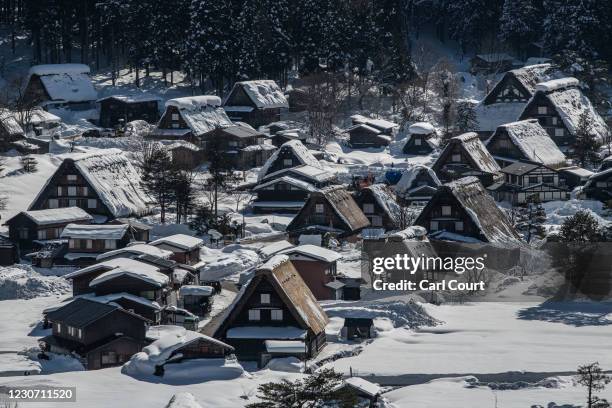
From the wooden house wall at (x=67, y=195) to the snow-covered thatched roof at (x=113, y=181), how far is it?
14 centimetres

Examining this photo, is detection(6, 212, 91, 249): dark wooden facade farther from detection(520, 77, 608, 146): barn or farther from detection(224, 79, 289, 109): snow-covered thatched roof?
detection(520, 77, 608, 146): barn

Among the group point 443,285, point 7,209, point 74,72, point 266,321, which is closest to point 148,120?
point 74,72

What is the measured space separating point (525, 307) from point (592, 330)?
3212 mm

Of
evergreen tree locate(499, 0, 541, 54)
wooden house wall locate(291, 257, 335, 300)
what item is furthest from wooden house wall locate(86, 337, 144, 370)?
evergreen tree locate(499, 0, 541, 54)

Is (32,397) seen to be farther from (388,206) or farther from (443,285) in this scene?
(388,206)

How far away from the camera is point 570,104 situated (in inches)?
2657

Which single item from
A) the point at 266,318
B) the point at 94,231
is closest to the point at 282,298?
the point at 266,318

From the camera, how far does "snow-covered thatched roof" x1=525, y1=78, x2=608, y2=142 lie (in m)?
66.3

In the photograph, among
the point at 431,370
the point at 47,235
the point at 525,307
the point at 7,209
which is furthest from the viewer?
the point at 7,209

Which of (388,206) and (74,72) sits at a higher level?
(74,72)

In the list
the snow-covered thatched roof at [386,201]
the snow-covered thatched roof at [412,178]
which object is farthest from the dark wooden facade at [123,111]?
the snow-covered thatched roof at [386,201]

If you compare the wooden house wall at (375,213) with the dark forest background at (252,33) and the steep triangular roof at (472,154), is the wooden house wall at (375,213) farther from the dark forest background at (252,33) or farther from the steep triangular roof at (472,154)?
the dark forest background at (252,33)

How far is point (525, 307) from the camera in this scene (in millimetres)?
40156

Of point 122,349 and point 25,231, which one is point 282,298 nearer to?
point 122,349
